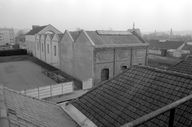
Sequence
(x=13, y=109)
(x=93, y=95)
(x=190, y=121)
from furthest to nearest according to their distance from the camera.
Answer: (x=93, y=95) → (x=13, y=109) → (x=190, y=121)

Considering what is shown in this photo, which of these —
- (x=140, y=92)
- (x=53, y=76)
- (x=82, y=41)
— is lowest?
(x=53, y=76)

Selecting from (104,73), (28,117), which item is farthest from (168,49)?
(28,117)

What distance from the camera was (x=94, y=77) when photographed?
63.1ft

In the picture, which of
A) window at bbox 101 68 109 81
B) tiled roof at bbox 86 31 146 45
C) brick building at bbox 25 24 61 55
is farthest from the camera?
brick building at bbox 25 24 61 55

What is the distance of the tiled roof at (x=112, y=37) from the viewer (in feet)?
66.4

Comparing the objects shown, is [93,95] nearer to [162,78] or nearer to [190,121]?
[162,78]

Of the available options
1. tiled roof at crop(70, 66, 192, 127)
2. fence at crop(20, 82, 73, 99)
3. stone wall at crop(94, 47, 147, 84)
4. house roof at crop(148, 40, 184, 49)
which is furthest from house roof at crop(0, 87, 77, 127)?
house roof at crop(148, 40, 184, 49)

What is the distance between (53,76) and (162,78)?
61.6 feet

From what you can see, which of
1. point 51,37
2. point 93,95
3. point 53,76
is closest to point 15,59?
point 51,37

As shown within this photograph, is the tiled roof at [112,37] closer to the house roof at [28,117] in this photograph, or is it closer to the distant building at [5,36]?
the house roof at [28,117]

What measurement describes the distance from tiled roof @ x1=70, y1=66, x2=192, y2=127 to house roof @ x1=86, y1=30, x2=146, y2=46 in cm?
1210

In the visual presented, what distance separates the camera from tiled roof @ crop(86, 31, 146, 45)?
66.4 feet

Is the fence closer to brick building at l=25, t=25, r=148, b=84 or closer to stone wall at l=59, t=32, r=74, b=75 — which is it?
brick building at l=25, t=25, r=148, b=84

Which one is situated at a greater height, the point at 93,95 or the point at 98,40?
the point at 98,40
